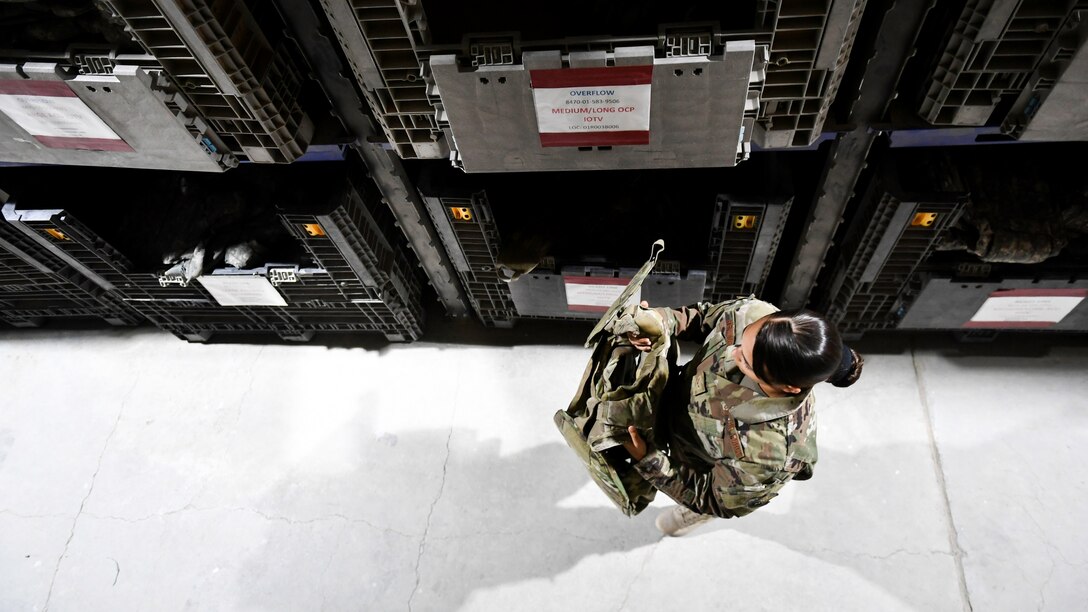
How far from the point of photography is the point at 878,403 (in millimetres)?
2916

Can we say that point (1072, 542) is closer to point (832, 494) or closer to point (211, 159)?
point (832, 494)

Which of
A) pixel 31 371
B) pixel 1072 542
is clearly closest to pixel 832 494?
pixel 1072 542

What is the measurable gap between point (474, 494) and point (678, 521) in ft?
2.99

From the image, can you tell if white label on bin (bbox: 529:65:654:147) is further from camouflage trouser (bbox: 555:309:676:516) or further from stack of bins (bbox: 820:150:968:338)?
stack of bins (bbox: 820:150:968:338)

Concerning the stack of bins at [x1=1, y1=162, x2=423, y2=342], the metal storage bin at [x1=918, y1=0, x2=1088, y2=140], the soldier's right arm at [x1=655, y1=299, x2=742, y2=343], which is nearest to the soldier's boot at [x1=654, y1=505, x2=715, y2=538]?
the soldier's right arm at [x1=655, y1=299, x2=742, y2=343]

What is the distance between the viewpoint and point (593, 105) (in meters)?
1.74

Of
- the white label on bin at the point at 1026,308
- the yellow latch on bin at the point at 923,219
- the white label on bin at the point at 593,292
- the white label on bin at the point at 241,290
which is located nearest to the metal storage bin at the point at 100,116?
the white label on bin at the point at 241,290

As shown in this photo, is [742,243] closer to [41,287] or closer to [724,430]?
[724,430]

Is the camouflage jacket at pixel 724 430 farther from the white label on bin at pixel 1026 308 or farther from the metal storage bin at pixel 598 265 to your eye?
the white label on bin at pixel 1026 308

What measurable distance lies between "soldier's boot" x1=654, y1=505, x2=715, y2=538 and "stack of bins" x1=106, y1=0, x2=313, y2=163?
1953 millimetres

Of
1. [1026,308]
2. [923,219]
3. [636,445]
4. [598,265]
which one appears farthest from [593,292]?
[1026,308]

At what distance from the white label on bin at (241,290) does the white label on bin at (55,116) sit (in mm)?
813

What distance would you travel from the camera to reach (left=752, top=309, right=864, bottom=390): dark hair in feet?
4.97

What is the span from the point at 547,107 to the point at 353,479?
2049 millimetres
